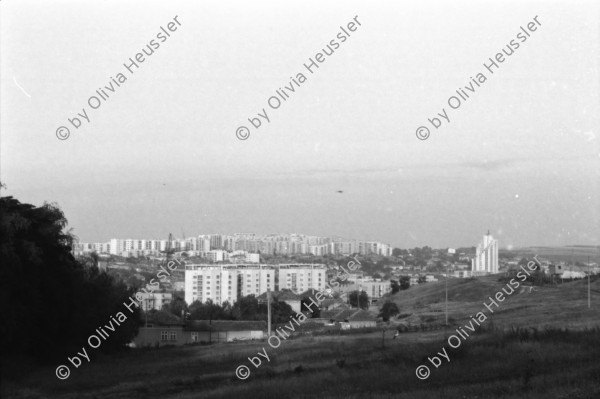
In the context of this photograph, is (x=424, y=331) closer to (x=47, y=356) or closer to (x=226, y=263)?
(x=47, y=356)

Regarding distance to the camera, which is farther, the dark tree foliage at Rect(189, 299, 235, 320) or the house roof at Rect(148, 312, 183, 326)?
the dark tree foliage at Rect(189, 299, 235, 320)

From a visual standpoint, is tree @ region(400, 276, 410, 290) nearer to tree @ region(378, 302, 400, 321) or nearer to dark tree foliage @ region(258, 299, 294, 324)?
dark tree foliage @ region(258, 299, 294, 324)

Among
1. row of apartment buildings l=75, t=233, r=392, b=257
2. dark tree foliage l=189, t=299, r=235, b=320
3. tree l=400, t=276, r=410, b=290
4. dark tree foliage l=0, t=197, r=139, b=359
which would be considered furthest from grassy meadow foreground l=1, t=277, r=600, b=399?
tree l=400, t=276, r=410, b=290

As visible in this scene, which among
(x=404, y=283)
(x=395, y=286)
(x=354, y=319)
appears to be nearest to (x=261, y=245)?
(x=395, y=286)

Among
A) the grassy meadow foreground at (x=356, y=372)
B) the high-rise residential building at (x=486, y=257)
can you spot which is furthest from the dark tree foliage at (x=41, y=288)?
the high-rise residential building at (x=486, y=257)

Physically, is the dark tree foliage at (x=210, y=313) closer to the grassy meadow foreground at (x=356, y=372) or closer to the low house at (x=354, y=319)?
the low house at (x=354, y=319)
